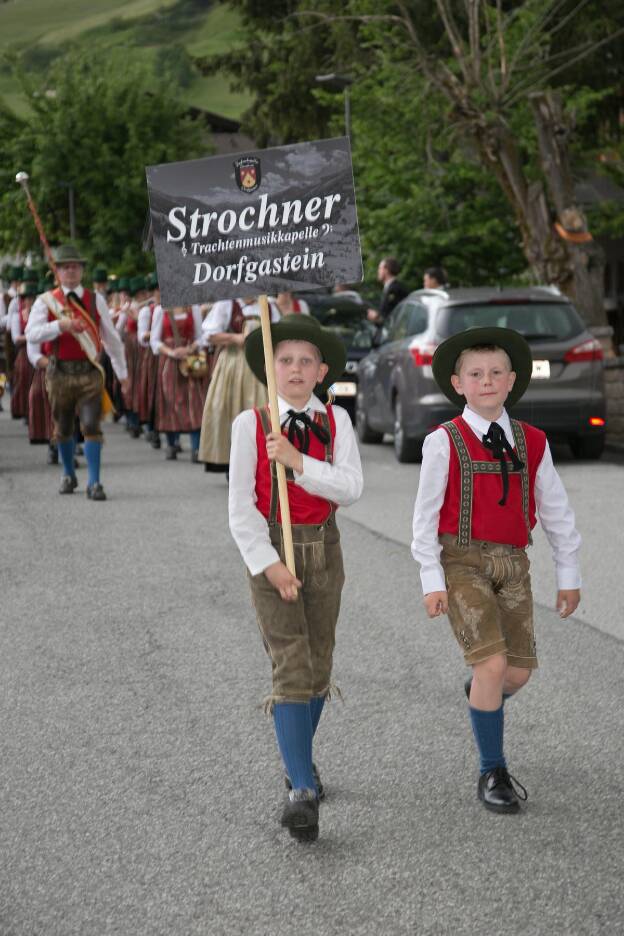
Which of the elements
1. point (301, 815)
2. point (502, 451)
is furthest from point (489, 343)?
point (301, 815)

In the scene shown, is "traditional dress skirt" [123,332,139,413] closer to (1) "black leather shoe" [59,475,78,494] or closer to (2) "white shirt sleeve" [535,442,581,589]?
(1) "black leather shoe" [59,475,78,494]

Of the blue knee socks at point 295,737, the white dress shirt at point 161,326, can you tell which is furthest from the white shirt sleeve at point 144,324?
the blue knee socks at point 295,737

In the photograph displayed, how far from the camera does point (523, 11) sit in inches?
986

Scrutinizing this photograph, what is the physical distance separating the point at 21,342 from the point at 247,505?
1455 cm

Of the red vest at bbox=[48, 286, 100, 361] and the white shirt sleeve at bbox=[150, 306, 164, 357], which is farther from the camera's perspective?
the white shirt sleeve at bbox=[150, 306, 164, 357]

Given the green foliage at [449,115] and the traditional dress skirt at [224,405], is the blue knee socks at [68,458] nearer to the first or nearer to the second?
the traditional dress skirt at [224,405]

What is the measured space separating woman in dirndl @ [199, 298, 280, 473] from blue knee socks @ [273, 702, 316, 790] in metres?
8.45

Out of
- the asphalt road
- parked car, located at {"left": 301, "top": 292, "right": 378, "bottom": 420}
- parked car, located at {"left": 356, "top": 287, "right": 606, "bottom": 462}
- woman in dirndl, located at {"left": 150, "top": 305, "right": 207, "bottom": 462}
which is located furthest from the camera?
parked car, located at {"left": 301, "top": 292, "right": 378, "bottom": 420}

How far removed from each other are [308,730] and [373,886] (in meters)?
0.61

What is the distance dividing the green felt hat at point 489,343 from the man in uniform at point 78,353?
26.8 feet

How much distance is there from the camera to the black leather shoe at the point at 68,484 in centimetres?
1338

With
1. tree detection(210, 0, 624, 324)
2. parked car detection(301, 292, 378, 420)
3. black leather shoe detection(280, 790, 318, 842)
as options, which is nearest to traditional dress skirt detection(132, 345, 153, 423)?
parked car detection(301, 292, 378, 420)

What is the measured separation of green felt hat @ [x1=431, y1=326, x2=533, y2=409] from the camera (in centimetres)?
470

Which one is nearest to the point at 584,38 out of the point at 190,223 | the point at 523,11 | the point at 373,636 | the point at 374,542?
the point at 523,11
